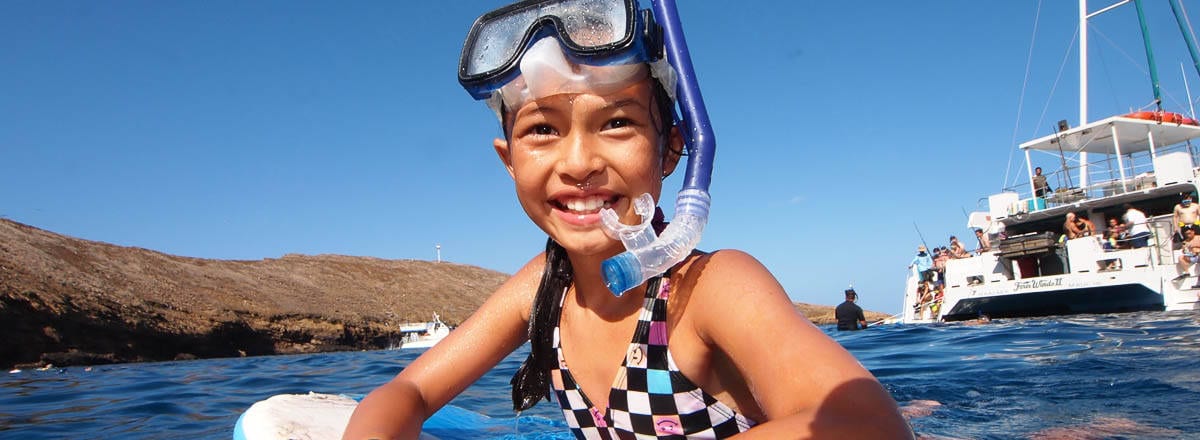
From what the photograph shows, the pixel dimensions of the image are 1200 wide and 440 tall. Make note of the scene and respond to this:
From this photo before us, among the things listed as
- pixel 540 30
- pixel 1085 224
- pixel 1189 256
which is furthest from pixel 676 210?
pixel 1085 224

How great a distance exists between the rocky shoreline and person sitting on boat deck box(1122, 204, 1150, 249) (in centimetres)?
1869

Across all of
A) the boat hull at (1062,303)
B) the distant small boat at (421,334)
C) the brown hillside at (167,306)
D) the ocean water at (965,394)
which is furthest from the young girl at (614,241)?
the distant small boat at (421,334)

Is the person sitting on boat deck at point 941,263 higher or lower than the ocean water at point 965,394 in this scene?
higher

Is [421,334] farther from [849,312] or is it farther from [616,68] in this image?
[616,68]

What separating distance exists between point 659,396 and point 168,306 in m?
18.5

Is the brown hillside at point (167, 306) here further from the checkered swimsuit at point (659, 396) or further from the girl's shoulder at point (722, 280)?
the girl's shoulder at point (722, 280)

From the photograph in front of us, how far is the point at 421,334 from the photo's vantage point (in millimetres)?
21734

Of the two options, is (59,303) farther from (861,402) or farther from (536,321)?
(861,402)

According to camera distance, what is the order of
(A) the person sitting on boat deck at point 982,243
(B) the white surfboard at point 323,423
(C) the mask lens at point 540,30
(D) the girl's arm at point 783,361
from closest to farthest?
(D) the girl's arm at point 783,361, (C) the mask lens at point 540,30, (B) the white surfboard at point 323,423, (A) the person sitting on boat deck at point 982,243

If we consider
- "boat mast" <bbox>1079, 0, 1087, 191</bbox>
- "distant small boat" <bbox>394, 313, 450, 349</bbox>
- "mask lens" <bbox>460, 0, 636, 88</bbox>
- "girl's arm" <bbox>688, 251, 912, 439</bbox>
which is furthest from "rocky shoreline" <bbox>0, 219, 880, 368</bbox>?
"boat mast" <bbox>1079, 0, 1087, 191</bbox>

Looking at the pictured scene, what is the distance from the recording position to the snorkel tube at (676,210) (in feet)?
4.08

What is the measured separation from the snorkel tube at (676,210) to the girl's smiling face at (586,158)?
0.05 metres

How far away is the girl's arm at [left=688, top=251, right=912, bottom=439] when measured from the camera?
0.99 meters

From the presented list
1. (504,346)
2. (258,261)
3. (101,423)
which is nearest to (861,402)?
(504,346)
